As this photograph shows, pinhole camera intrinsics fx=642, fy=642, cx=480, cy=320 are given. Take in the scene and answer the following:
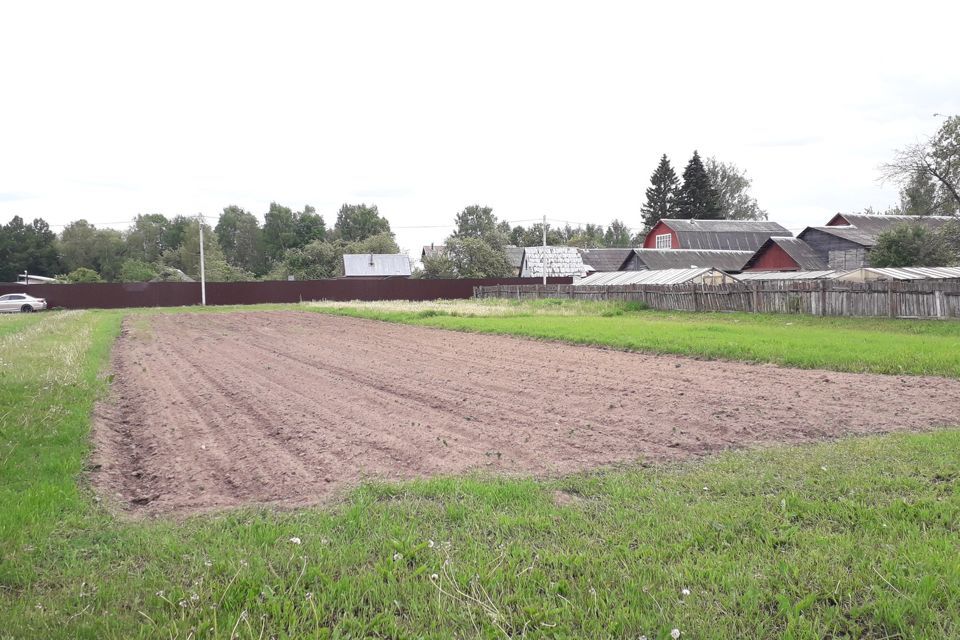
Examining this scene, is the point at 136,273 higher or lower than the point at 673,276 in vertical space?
higher

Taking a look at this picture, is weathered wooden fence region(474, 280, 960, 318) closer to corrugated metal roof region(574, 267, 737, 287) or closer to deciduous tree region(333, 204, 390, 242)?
corrugated metal roof region(574, 267, 737, 287)

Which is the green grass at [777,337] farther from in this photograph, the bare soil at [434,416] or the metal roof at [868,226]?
the metal roof at [868,226]

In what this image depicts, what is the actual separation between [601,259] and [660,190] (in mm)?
22632

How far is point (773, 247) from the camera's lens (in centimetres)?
4553

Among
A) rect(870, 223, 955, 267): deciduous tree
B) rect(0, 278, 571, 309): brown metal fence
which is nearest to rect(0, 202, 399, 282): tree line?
rect(0, 278, 571, 309): brown metal fence

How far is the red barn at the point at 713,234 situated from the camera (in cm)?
6034

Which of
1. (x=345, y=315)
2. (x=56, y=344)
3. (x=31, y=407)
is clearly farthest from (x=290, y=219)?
(x=31, y=407)

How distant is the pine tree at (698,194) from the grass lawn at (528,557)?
3014 inches

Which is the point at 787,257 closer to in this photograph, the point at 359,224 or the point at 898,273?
the point at 898,273

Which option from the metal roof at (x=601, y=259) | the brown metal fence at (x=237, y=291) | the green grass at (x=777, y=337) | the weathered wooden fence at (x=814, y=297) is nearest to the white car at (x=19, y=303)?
the brown metal fence at (x=237, y=291)

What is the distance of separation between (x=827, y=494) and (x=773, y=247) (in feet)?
147

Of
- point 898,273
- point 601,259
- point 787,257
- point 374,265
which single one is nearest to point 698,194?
→ point 601,259

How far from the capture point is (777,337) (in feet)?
55.1

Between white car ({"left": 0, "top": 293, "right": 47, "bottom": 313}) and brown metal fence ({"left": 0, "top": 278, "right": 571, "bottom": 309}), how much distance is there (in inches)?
99.6
